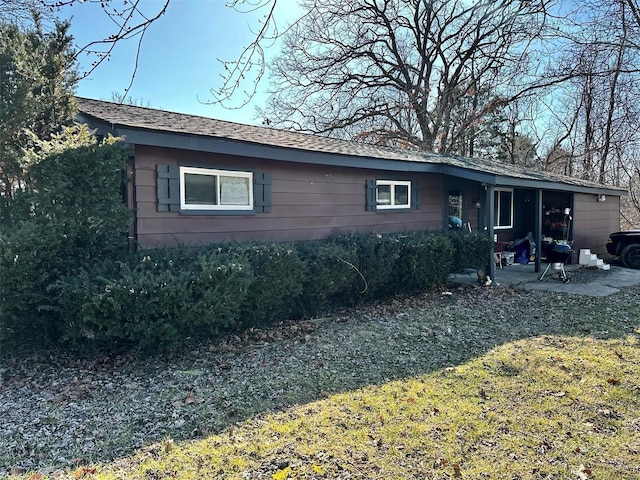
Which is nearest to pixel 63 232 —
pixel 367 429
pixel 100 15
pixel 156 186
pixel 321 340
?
pixel 156 186

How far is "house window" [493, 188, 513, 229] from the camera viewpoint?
12730 millimetres

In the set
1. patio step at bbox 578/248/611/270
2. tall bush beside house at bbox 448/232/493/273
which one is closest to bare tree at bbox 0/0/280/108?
tall bush beside house at bbox 448/232/493/273

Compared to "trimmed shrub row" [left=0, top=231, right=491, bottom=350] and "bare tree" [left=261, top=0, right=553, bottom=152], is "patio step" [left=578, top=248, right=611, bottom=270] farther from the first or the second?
"bare tree" [left=261, top=0, right=553, bottom=152]

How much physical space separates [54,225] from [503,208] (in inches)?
477

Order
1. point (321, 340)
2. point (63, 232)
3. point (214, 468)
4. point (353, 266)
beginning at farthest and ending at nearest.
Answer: point (353, 266), point (321, 340), point (63, 232), point (214, 468)

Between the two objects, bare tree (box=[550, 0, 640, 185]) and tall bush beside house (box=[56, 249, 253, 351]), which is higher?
bare tree (box=[550, 0, 640, 185])

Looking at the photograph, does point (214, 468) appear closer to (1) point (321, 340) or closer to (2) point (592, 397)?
(1) point (321, 340)

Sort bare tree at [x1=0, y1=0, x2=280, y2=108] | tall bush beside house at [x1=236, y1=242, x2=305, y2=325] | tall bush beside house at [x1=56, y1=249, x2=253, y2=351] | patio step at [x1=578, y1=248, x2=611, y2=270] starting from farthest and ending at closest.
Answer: patio step at [x1=578, y1=248, x2=611, y2=270], tall bush beside house at [x1=236, y1=242, x2=305, y2=325], tall bush beside house at [x1=56, y1=249, x2=253, y2=351], bare tree at [x1=0, y1=0, x2=280, y2=108]

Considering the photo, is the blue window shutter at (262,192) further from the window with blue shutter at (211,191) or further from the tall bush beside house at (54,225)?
the tall bush beside house at (54,225)

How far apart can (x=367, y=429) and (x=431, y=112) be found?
2123 centimetres

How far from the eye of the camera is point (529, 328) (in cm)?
590

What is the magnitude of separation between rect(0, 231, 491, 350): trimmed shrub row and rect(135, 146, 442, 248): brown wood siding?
636 mm

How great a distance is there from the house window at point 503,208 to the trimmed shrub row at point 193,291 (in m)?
7.12

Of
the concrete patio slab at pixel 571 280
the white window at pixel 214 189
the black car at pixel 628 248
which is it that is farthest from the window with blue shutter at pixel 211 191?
the black car at pixel 628 248
